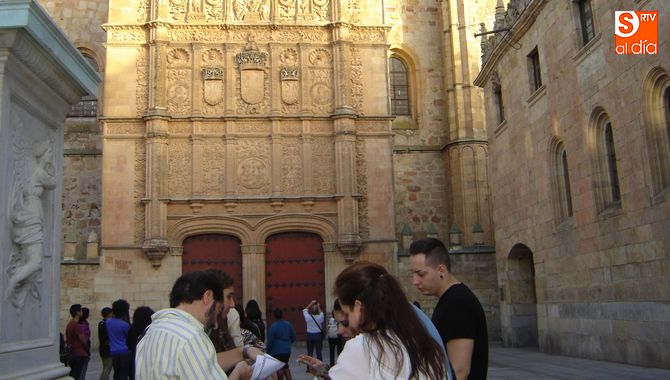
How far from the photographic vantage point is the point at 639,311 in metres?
12.4

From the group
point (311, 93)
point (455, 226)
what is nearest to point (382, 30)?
point (311, 93)

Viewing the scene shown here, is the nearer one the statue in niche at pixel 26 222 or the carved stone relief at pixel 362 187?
the statue in niche at pixel 26 222

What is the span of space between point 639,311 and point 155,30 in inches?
695

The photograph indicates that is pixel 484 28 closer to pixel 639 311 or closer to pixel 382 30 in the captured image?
pixel 382 30

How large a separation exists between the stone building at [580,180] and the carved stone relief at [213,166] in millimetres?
9019

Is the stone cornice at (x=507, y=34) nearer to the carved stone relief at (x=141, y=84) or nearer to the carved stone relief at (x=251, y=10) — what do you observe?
the carved stone relief at (x=251, y=10)

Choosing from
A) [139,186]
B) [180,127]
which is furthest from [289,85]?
[139,186]

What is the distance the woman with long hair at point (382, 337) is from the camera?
266 cm

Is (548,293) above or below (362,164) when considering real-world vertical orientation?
below

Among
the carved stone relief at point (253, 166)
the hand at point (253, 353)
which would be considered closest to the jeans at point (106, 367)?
the hand at point (253, 353)

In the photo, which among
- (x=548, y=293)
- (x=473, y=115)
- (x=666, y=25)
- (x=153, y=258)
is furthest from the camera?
(x=473, y=115)

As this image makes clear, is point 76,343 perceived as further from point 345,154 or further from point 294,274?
point 345,154

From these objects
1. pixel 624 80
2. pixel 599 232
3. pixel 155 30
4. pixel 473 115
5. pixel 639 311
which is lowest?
pixel 639 311

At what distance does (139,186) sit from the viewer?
22.2 m
